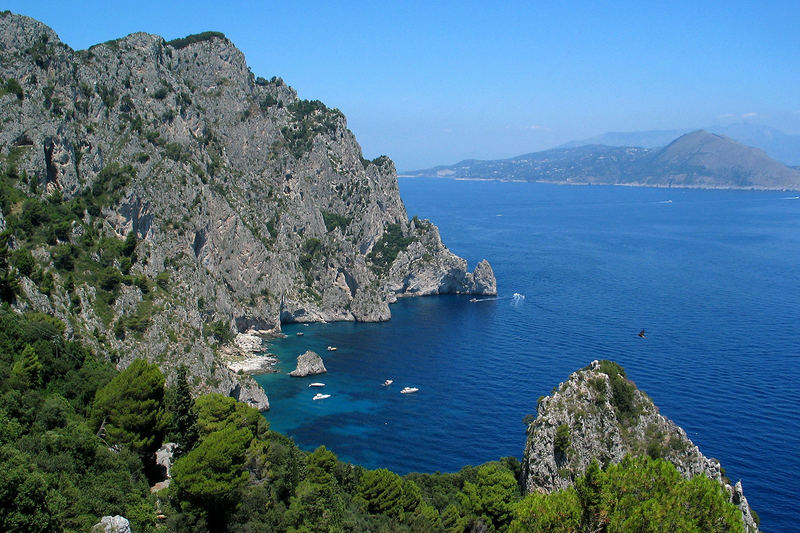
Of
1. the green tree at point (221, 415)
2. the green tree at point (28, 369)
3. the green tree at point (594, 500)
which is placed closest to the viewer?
the green tree at point (594, 500)

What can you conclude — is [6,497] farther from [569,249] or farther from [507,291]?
[569,249]

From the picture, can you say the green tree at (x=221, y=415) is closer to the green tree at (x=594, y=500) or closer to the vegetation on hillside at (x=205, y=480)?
the vegetation on hillside at (x=205, y=480)

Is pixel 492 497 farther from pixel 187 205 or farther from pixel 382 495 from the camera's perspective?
pixel 187 205

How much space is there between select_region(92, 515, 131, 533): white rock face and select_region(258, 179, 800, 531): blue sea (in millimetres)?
35194

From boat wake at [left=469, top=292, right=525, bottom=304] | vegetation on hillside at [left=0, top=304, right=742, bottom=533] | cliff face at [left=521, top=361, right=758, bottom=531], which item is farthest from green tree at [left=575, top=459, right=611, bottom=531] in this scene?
boat wake at [left=469, top=292, right=525, bottom=304]

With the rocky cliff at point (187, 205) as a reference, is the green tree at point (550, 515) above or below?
below

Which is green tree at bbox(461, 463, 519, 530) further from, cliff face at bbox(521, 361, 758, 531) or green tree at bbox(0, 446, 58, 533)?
green tree at bbox(0, 446, 58, 533)

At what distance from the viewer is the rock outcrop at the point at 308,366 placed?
8069 cm

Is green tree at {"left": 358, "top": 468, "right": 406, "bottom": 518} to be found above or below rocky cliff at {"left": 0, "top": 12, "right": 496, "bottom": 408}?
below

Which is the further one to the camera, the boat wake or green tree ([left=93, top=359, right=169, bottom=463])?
the boat wake

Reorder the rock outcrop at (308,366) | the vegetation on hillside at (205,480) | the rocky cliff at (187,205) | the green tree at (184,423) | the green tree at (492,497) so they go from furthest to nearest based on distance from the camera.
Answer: the rock outcrop at (308,366) < the rocky cliff at (187,205) < the green tree at (492,497) < the green tree at (184,423) < the vegetation on hillside at (205,480)

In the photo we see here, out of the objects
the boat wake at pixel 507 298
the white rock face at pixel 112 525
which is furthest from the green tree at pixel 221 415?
the boat wake at pixel 507 298

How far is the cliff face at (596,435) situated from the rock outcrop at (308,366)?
4086 cm

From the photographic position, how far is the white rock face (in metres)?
22.9
